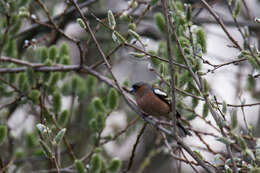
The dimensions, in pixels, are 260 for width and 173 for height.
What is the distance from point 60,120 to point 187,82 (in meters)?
1.80

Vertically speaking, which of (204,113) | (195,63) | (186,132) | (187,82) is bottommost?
(186,132)

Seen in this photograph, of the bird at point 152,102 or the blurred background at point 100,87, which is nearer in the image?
the blurred background at point 100,87

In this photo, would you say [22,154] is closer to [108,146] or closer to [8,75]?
[8,75]

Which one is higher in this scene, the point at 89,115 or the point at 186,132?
the point at 89,115

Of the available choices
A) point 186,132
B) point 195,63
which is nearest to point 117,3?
point 186,132

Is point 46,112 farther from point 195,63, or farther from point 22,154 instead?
point 195,63

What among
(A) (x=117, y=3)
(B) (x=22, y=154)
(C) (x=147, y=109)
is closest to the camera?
(B) (x=22, y=154)

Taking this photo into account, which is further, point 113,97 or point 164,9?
point 113,97

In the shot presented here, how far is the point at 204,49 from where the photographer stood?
3.73 metres

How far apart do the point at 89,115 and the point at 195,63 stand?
132 inches

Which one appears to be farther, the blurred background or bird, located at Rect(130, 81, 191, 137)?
bird, located at Rect(130, 81, 191, 137)

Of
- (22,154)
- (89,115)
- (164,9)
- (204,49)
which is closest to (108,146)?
(89,115)

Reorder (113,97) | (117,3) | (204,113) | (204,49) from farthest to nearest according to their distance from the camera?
(117,3), (113,97), (204,113), (204,49)

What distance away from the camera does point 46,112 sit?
5.07 m
